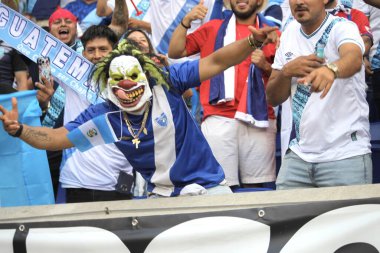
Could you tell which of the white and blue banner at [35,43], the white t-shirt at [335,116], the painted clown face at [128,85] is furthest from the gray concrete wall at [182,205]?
the white and blue banner at [35,43]

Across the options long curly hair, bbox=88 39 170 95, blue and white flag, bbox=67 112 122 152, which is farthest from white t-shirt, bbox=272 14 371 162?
blue and white flag, bbox=67 112 122 152

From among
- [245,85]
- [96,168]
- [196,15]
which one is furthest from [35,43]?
[245,85]

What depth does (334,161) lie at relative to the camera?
562 centimetres

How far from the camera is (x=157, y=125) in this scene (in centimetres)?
575

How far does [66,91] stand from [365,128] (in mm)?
2759

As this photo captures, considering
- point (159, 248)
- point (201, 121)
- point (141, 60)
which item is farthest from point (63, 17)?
point (159, 248)

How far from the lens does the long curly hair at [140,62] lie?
18.9 feet

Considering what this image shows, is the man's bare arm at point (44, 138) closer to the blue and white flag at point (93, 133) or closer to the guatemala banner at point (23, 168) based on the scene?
the blue and white flag at point (93, 133)

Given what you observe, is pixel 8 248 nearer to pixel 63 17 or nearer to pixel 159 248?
pixel 159 248

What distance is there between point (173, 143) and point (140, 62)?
56 centimetres

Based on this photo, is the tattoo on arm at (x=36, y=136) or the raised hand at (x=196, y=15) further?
the raised hand at (x=196, y=15)

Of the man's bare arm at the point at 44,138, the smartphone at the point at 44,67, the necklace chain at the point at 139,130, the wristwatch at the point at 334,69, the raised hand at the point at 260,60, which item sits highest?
the wristwatch at the point at 334,69

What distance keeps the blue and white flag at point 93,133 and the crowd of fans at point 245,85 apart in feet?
0.67

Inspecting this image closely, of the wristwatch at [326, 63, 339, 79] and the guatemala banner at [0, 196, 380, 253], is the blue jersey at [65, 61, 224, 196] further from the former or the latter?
the wristwatch at [326, 63, 339, 79]
